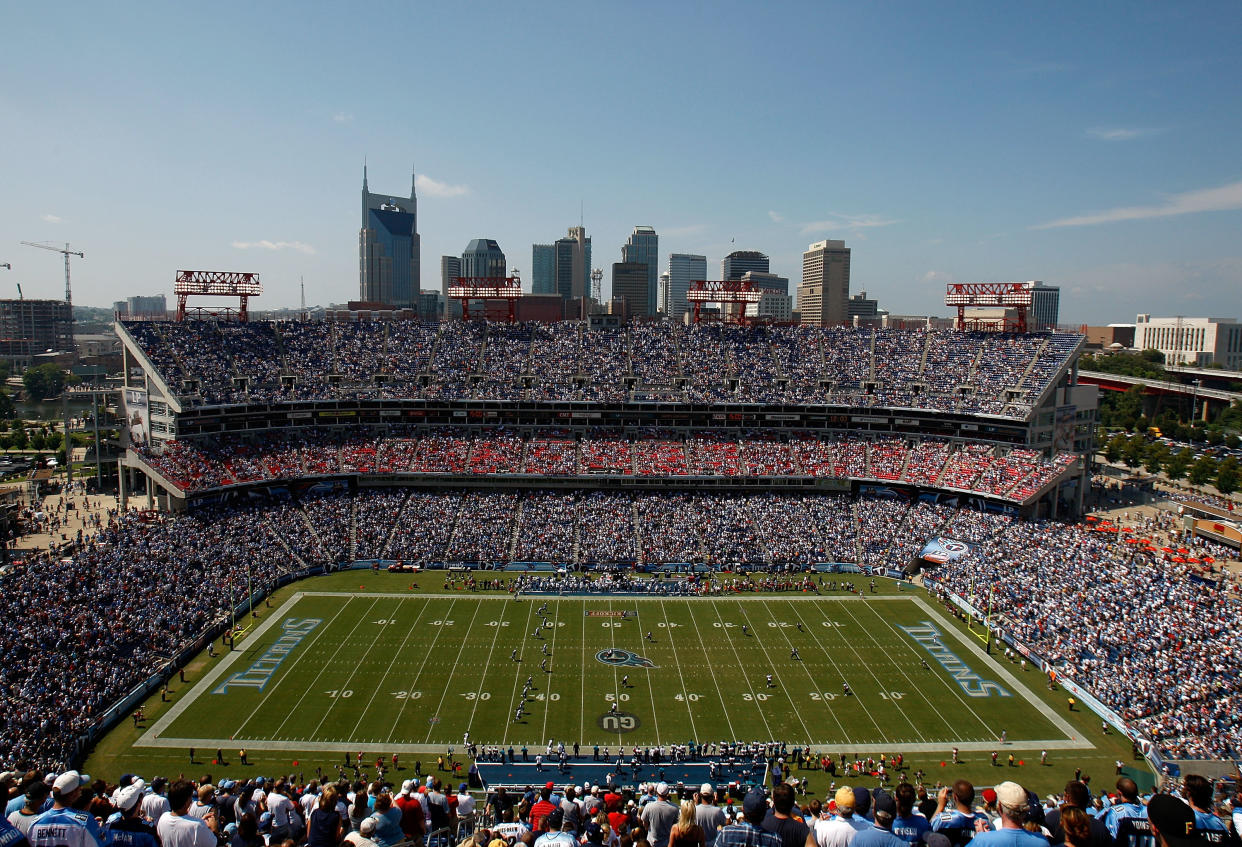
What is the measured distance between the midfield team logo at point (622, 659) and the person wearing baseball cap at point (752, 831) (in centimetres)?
2987

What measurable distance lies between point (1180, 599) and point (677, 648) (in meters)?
25.0

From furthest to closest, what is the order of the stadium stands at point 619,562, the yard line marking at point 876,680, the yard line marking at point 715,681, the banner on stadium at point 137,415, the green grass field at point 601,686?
the banner on stadium at point 137,415
the yard line marking at point 715,681
the yard line marking at point 876,680
the stadium stands at point 619,562
the green grass field at point 601,686

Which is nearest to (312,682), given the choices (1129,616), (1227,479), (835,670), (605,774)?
(605,774)

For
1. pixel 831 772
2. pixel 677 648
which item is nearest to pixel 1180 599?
pixel 831 772

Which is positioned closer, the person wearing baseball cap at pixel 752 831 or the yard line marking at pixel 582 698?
the person wearing baseball cap at pixel 752 831

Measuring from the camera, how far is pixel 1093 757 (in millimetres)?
29688

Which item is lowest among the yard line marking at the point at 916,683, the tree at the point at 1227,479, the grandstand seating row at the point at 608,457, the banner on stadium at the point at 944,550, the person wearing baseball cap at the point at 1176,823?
the yard line marking at the point at 916,683

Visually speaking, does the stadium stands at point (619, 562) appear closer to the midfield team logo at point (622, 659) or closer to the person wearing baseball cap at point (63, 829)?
the midfield team logo at point (622, 659)

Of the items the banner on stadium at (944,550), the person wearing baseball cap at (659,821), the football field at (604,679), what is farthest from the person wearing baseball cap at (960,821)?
the banner on stadium at (944,550)

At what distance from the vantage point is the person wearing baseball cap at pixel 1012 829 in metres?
6.48

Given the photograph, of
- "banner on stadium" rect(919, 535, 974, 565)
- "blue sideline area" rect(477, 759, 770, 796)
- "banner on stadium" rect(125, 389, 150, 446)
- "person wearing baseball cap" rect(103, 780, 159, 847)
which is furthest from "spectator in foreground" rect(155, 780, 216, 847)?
"banner on stadium" rect(125, 389, 150, 446)

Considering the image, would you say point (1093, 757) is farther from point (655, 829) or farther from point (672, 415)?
point (672, 415)

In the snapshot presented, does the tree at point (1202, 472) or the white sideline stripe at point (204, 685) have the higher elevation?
the tree at point (1202, 472)

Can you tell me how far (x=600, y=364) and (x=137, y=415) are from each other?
123 feet
